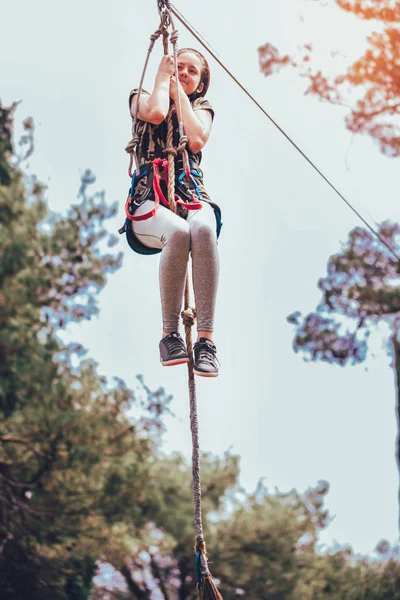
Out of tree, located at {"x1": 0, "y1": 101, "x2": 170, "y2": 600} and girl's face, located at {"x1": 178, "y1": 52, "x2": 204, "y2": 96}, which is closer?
girl's face, located at {"x1": 178, "y1": 52, "x2": 204, "y2": 96}

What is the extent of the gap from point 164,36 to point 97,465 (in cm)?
599

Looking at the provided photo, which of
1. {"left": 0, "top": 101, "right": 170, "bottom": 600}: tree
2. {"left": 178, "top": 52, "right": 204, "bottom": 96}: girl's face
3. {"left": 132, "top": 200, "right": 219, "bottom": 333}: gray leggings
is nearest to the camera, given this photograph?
{"left": 132, "top": 200, "right": 219, "bottom": 333}: gray leggings

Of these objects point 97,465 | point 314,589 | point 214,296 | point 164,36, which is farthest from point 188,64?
point 314,589

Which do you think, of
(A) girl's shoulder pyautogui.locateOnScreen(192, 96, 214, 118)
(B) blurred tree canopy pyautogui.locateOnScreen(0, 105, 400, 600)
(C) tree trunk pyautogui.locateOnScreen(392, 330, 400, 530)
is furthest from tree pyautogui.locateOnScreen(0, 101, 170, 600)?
(A) girl's shoulder pyautogui.locateOnScreen(192, 96, 214, 118)

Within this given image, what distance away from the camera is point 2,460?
812 cm

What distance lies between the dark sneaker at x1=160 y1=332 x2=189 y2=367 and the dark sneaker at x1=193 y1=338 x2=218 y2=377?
0.11 ft

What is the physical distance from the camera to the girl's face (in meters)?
2.60

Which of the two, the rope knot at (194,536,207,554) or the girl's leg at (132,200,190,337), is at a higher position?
the girl's leg at (132,200,190,337)

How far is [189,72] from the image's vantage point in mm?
2611

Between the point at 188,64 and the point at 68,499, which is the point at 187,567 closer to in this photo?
the point at 68,499

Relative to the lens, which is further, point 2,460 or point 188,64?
point 2,460

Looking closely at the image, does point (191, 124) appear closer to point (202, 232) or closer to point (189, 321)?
point (202, 232)

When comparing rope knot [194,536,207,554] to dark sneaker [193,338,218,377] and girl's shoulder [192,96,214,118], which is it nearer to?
dark sneaker [193,338,218,377]

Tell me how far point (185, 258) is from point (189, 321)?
172 millimetres
